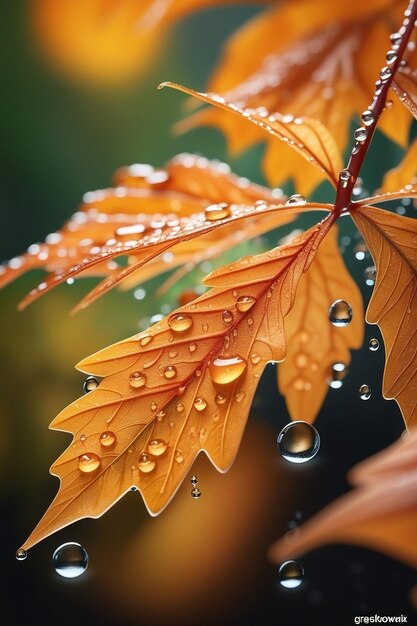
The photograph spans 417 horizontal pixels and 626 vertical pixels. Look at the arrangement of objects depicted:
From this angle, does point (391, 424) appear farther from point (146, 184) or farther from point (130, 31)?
point (130, 31)

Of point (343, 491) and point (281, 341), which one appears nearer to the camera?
point (281, 341)

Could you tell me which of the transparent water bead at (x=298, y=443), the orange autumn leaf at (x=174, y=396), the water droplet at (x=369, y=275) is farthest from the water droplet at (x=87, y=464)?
the water droplet at (x=369, y=275)

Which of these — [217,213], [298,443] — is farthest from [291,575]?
[217,213]

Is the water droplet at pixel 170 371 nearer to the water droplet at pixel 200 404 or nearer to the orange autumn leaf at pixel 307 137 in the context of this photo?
the water droplet at pixel 200 404

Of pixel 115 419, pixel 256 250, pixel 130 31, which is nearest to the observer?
pixel 115 419

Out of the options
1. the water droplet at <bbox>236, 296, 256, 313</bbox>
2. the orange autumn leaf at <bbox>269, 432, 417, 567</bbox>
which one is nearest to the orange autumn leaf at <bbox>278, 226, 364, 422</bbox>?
the water droplet at <bbox>236, 296, 256, 313</bbox>

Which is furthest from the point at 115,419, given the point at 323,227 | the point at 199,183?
the point at 199,183

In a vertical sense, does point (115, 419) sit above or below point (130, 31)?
below
